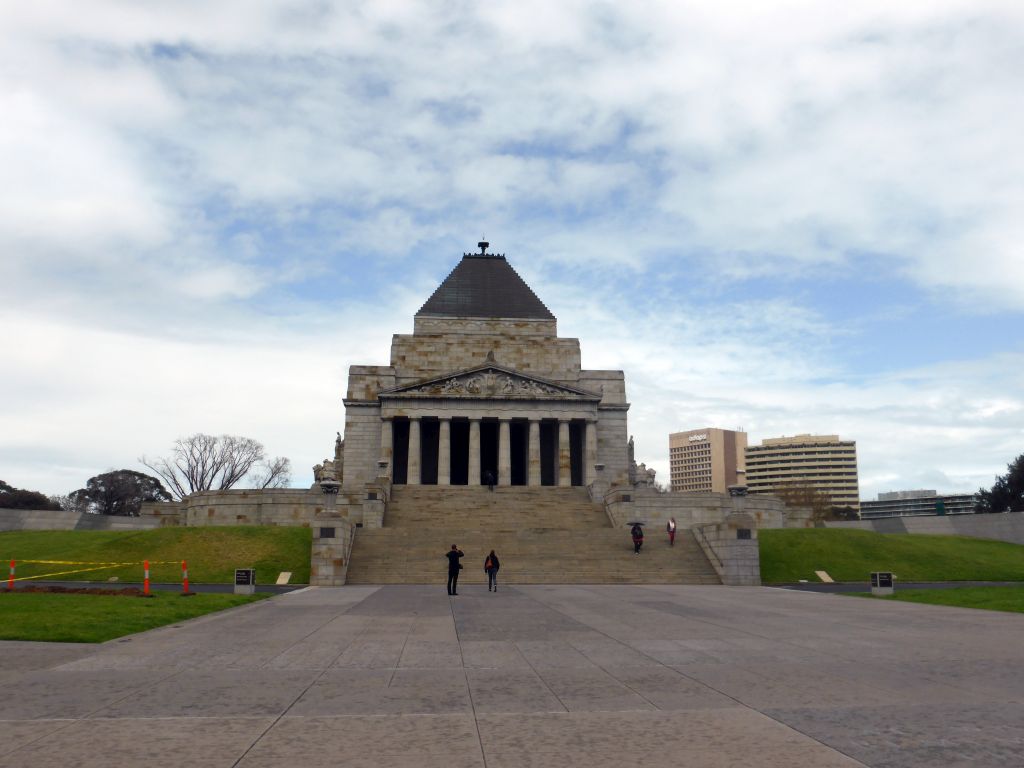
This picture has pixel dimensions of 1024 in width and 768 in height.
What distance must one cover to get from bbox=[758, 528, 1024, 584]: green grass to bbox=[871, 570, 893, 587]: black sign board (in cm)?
748

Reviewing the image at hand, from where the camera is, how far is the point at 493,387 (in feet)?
220

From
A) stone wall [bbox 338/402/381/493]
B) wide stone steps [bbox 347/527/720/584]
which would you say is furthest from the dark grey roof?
wide stone steps [bbox 347/527/720/584]

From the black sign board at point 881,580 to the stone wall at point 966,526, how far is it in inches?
1148

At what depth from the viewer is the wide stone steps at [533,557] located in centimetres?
3441

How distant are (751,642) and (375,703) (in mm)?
7621

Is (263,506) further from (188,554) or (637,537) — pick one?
(637,537)

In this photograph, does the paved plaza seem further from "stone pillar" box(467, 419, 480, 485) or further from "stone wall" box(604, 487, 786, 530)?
"stone pillar" box(467, 419, 480, 485)

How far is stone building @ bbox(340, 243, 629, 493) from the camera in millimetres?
66625

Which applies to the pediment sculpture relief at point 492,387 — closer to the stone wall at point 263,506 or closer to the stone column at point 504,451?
the stone column at point 504,451

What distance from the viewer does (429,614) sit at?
65.3 ft

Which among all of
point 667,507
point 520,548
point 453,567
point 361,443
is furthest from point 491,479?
point 453,567

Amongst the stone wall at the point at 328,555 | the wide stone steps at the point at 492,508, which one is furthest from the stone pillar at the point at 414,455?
the stone wall at the point at 328,555

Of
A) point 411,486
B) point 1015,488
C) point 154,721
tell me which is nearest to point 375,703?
point 154,721

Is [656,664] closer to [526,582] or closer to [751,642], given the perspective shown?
[751,642]
